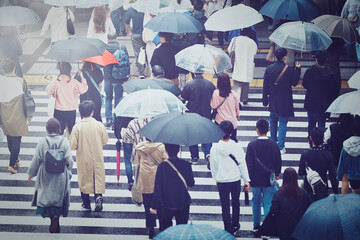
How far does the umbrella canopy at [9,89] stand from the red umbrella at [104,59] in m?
1.46

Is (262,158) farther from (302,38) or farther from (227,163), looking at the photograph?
(302,38)

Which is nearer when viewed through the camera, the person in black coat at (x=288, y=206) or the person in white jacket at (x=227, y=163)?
the person in black coat at (x=288, y=206)

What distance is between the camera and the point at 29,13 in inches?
489

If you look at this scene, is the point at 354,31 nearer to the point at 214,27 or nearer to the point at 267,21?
the point at 214,27

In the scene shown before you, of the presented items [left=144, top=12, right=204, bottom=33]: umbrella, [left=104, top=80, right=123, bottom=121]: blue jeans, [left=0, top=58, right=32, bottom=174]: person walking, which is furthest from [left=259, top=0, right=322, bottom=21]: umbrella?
[left=0, top=58, right=32, bottom=174]: person walking

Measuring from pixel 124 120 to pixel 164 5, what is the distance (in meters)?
4.82

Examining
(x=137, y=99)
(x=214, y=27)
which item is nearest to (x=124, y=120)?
(x=137, y=99)

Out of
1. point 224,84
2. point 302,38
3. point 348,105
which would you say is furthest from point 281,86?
point 348,105

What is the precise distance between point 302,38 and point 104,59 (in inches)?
138

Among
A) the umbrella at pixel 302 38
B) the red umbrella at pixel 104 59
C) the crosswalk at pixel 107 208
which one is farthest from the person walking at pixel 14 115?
the umbrella at pixel 302 38

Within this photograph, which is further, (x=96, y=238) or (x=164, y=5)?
(x=164, y=5)

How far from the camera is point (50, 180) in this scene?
8.60 metres

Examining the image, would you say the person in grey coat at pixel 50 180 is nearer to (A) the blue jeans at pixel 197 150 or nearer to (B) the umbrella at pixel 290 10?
(A) the blue jeans at pixel 197 150

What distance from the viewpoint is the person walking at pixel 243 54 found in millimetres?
12766
